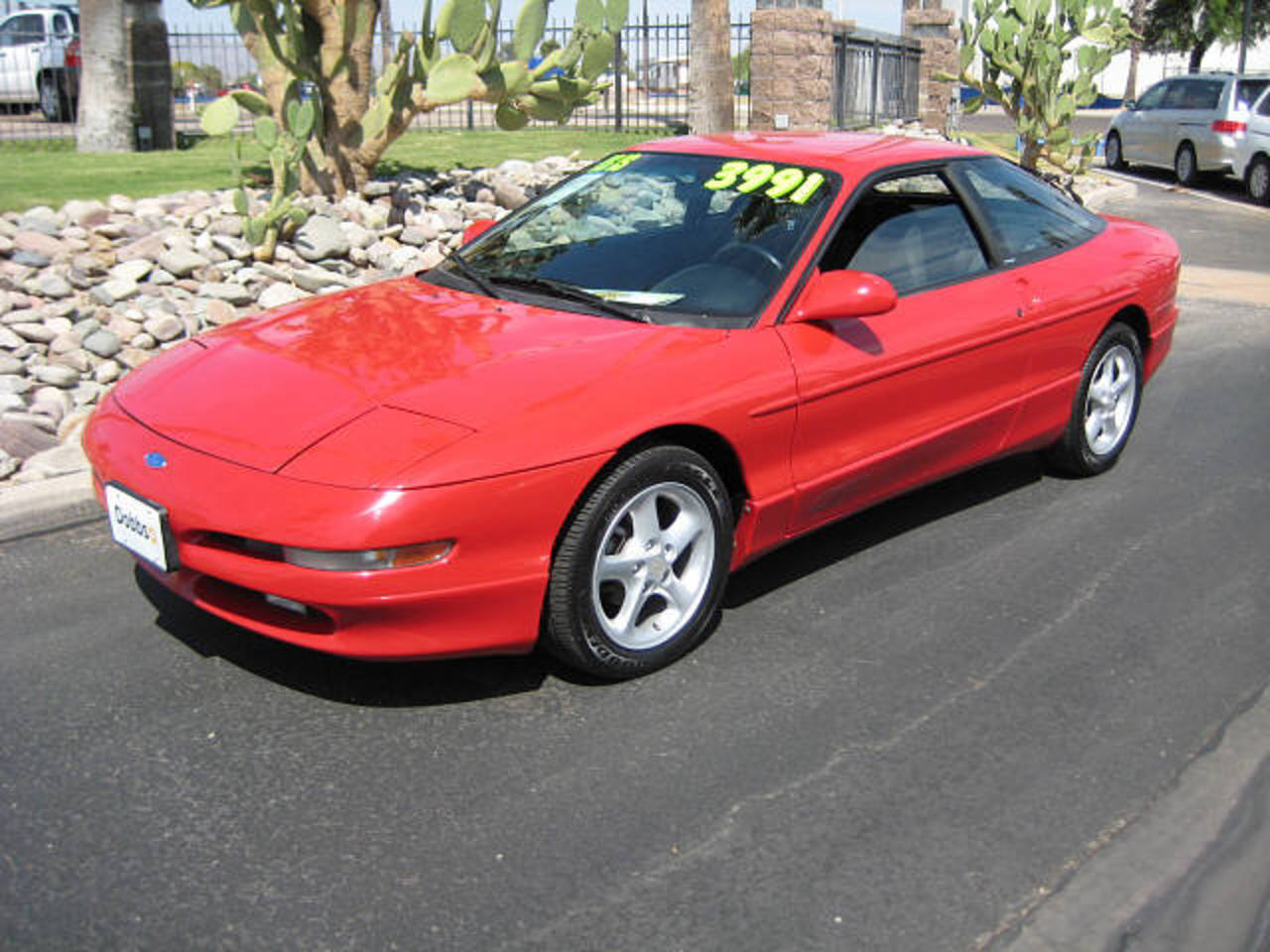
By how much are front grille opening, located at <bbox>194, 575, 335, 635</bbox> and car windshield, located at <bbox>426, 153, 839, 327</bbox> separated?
140cm

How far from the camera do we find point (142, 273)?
7.82 m

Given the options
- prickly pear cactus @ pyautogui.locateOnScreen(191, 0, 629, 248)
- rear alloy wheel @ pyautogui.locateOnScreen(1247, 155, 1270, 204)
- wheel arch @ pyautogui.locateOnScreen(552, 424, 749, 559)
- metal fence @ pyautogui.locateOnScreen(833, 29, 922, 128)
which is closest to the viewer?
wheel arch @ pyautogui.locateOnScreen(552, 424, 749, 559)

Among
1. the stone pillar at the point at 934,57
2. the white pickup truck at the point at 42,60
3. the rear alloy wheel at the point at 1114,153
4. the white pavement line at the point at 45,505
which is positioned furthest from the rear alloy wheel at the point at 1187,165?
the white pavement line at the point at 45,505

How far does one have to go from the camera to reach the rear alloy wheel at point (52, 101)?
21.2m

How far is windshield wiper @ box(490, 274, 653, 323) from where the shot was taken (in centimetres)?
413

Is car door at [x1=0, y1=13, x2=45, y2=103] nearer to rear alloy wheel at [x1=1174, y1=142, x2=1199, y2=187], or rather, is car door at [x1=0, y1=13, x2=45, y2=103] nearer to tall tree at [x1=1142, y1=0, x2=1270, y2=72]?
rear alloy wheel at [x1=1174, y1=142, x2=1199, y2=187]

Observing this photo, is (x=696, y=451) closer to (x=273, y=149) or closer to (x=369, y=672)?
(x=369, y=672)

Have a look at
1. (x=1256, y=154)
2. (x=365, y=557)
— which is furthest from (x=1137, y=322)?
(x=1256, y=154)

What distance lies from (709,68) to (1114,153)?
30.6ft

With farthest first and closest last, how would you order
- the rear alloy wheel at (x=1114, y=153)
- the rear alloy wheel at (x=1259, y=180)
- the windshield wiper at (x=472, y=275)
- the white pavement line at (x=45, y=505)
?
the rear alloy wheel at (x=1114, y=153)
the rear alloy wheel at (x=1259, y=180)
the white pavement line at (x=45, y=505)
the windshield wiper at (x=472, y=275)

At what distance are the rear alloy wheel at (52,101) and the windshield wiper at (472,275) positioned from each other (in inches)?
733

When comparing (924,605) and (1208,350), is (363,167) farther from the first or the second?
(924,605)

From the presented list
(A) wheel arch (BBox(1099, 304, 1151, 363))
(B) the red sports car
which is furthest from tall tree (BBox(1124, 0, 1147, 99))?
(B) the red sports car

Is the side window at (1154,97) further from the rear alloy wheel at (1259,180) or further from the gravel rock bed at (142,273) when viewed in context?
the gravel rock bed at (142,273)
